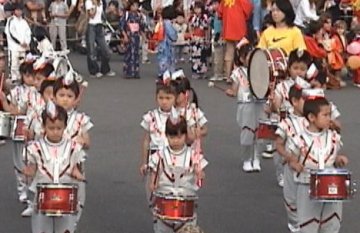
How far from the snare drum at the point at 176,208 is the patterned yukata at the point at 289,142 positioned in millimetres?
1054

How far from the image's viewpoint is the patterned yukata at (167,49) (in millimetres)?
17188

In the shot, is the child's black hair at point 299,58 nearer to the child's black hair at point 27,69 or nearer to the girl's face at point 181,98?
the girl's face at point 181,98

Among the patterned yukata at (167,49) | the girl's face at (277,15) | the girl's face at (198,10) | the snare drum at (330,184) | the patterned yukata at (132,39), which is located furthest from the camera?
the girl's face at (198,10)

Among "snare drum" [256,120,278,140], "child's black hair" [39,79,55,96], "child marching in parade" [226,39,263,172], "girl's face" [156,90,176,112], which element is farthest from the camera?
"child marching in parade" [226,39,263,172]

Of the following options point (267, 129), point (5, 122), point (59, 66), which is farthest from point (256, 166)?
point (5, 122)

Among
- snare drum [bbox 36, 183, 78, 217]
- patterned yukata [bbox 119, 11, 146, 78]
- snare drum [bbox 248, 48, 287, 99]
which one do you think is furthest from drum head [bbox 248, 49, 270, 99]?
patterned yukata [bbox 119, 11, 146, 78]

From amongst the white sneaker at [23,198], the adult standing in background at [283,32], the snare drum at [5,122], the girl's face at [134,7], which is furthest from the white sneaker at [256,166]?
the girl's face at [134,7]

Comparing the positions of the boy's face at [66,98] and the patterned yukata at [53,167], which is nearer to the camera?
the patterned yukata at [53,167]

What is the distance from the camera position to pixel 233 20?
16.6m

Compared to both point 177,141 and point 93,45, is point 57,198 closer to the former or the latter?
point 177,141

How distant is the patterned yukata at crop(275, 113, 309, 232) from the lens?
23.8ft

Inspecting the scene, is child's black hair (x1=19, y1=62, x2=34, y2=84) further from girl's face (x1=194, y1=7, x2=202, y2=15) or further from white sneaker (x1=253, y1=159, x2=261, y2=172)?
girl's face (x1=194, y1=7, x2=202, y2=15)

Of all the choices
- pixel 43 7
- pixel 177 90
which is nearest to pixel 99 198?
pixel 177 90

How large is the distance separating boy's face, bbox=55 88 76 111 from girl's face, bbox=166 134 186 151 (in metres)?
1.04
